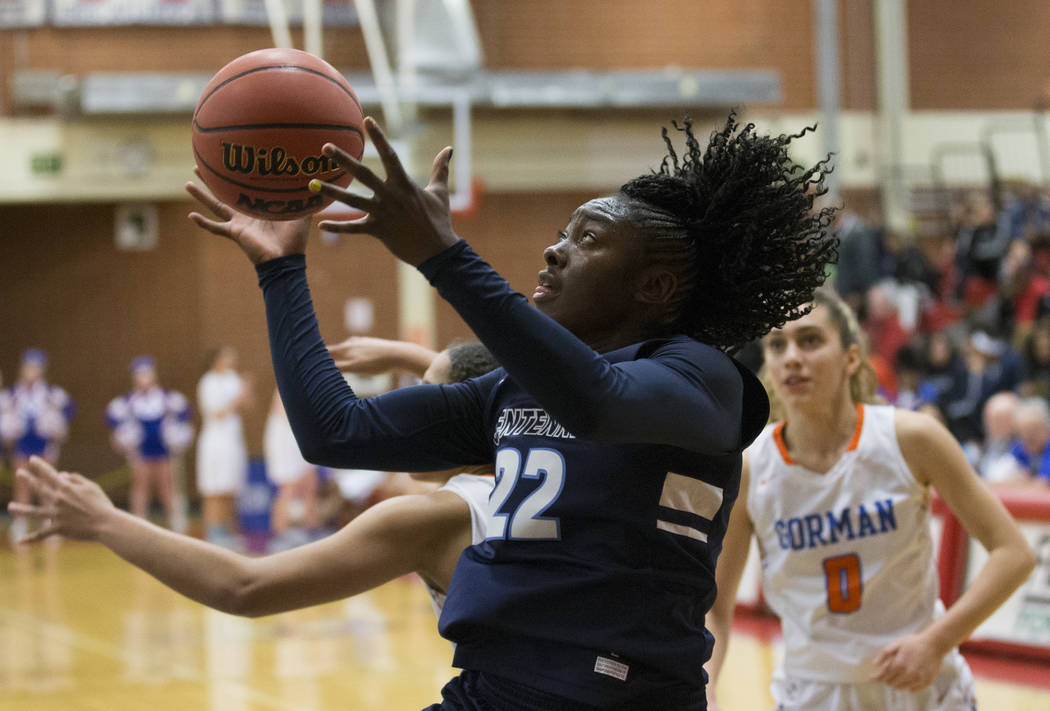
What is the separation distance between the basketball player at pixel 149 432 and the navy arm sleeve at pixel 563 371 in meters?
13.6

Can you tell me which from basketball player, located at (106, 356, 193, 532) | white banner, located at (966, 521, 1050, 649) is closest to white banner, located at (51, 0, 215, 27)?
basketball player, located at (106, 356, 193, 532)

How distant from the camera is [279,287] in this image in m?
2.09

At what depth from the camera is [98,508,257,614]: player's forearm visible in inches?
93.3

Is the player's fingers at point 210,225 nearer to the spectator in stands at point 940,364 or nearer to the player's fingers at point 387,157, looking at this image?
the player's fingers at point 387,157

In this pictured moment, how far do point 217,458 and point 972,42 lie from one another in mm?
11393

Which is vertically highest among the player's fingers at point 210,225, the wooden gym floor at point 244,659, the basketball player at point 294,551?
the player's fingers at point 210,225

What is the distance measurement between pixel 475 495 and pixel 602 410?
0.90 m

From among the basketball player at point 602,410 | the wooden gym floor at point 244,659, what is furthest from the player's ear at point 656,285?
the wooden gym floor at point 244,659

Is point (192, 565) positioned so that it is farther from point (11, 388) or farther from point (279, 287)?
point (11, 388)

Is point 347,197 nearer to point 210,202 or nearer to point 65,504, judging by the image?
point 210,202

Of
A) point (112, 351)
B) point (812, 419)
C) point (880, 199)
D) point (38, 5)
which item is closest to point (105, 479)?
point (112, 351)

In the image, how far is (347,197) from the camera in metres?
1.76

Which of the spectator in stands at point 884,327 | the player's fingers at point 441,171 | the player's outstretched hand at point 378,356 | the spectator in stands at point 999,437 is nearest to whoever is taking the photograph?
the player's fingers at point 441,171

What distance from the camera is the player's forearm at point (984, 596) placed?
9.91 feet
